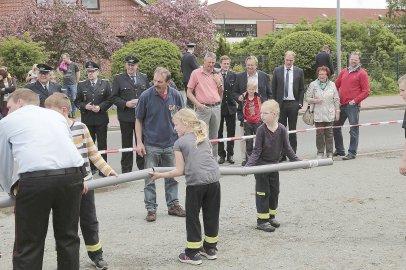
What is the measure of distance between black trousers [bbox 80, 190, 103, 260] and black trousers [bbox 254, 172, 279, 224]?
2033 mm

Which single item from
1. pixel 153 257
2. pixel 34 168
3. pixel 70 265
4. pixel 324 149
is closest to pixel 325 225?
pixel 153 257

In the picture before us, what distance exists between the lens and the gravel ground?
6230 millimetres

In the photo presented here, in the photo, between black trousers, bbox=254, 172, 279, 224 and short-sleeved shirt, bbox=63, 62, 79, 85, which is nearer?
black trousers, bbox=254, 172, 279, 224

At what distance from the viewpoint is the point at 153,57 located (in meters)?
21.9

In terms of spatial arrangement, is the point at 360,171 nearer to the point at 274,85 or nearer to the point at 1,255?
the point at 274,85

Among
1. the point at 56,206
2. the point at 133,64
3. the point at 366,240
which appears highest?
the point at 133,64

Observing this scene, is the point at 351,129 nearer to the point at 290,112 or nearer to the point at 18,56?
the point at 290,112

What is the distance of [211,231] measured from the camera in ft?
20.8

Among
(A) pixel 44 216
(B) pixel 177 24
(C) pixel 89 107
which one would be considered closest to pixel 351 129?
(C) pixel 89 107

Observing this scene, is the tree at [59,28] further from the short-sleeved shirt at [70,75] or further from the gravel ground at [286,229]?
the gravel ground at [286,229]

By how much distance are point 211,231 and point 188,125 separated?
1.08 m

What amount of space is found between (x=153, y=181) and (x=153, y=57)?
14435 millimetres

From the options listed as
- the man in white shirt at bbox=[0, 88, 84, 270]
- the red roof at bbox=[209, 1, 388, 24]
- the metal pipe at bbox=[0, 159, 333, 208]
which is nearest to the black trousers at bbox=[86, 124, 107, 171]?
the metal pipe at bbox=[0, 159, 333, 208]

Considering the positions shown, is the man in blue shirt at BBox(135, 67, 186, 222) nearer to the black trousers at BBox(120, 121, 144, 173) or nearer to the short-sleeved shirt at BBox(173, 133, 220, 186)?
the short-sleeved shirt at BBox(173, 133, 220, 186)
